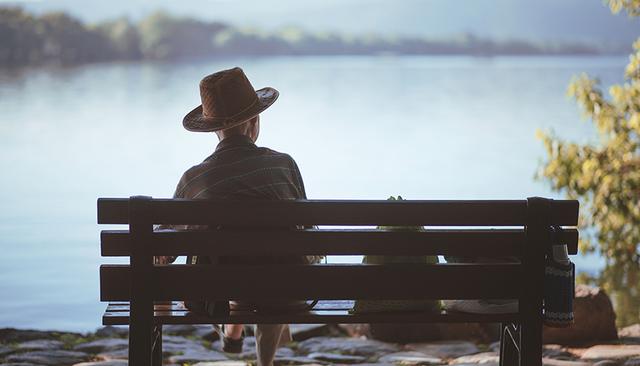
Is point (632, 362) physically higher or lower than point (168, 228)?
lower

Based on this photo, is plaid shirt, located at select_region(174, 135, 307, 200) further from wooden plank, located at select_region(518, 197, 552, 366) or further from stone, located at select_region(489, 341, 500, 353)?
stone, located at select_region(489, 341, 500, 353)

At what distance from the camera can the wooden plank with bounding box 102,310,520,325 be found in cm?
362

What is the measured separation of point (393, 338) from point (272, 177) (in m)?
1.97

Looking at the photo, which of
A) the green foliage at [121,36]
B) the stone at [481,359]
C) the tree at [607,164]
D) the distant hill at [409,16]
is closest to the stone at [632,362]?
the stone at [481,359]

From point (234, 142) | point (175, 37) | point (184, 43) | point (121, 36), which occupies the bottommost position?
point (234, 142)

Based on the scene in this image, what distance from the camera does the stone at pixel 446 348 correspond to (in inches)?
205

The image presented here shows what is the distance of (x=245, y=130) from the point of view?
396cm

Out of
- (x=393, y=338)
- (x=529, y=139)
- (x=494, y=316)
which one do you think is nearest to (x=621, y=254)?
(x=393, y=338)

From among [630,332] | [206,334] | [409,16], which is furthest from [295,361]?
[409,16]

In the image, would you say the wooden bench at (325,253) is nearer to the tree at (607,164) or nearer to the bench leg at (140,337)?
the bench leg at (140,337)

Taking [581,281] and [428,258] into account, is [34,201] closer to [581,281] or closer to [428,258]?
[581,281]

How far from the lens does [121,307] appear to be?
372 cm

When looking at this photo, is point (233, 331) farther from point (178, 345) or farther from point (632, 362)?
point (632, 362)

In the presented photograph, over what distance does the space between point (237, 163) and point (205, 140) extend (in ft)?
45.9
